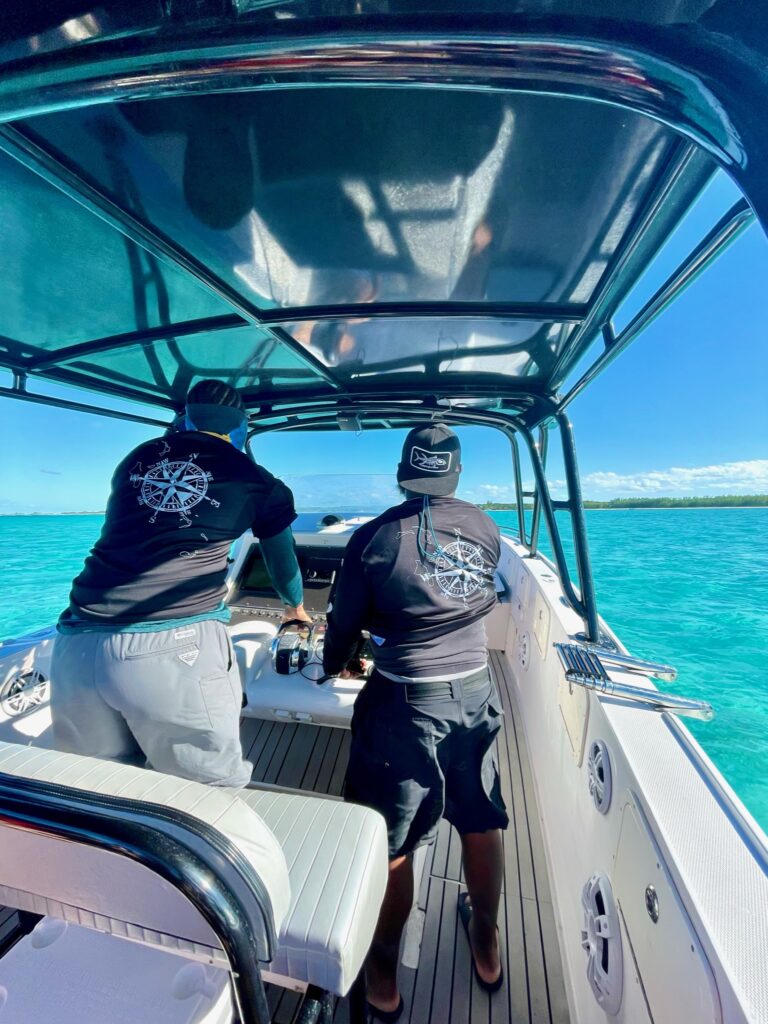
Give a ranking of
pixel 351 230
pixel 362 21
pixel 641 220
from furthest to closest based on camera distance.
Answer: pixel 351 230 < pixel 641 220 < pixel 362 21

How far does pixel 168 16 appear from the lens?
1.26 feet

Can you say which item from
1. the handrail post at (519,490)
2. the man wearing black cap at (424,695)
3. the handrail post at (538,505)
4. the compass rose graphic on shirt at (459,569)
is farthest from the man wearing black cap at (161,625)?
the handrail post at (519,490)

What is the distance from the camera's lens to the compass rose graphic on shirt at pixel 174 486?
1.23 m

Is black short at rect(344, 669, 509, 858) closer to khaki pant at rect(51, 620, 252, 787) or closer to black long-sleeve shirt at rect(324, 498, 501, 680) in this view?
black long-sleeve shirt at rect(324, 498, 501, 680)

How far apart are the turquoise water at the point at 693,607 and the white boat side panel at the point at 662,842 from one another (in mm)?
4218

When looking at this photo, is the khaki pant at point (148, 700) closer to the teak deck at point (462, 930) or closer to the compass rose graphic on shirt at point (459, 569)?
the compass rose graphic on shirt at point (459, 569)

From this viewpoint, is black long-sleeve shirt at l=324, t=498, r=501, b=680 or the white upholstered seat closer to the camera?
the white upholstered seat

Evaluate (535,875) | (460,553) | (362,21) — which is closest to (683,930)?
(460,553)

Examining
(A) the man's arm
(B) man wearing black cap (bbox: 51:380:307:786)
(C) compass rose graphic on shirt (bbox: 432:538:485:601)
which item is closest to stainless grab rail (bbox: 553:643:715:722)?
(C) compass rose graphic on shirt (bbox: 432:538:485:601)

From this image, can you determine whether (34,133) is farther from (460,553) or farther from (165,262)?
(460,553)

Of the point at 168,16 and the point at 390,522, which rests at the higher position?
the point at 168,16

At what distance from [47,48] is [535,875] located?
2.42 metres

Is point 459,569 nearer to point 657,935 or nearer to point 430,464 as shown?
point 430,464

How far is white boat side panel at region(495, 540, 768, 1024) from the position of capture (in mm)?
606
